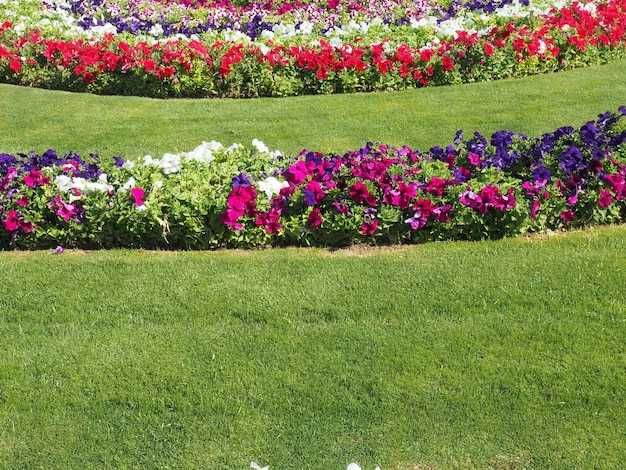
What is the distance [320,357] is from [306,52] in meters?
5.93

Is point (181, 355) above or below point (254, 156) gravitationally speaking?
below

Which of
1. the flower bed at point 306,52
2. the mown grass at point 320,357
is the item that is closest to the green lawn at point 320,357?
the mown grass at point 320,357

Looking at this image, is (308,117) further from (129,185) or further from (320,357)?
(320,357)

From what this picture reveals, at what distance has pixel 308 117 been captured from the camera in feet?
26.6

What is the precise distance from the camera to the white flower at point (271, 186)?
16.9 feet

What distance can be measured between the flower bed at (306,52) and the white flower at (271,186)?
400cm

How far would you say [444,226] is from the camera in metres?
5.04

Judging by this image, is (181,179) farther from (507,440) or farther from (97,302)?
(507,440)

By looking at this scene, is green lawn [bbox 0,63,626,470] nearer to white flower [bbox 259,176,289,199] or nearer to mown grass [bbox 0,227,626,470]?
mown grass [bbox 0,227,626,470]

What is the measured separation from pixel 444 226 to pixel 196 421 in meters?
2.38

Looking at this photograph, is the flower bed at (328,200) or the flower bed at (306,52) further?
the flower bed at (306,52)

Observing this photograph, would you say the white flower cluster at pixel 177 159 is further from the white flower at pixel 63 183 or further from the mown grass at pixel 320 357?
the mown grass at pixel 320 357

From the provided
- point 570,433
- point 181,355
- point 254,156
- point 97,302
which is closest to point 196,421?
point 181,355

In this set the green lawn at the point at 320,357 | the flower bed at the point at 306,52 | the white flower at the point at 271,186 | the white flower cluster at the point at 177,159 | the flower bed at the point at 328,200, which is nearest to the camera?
the green lawn at the point at 320,357
